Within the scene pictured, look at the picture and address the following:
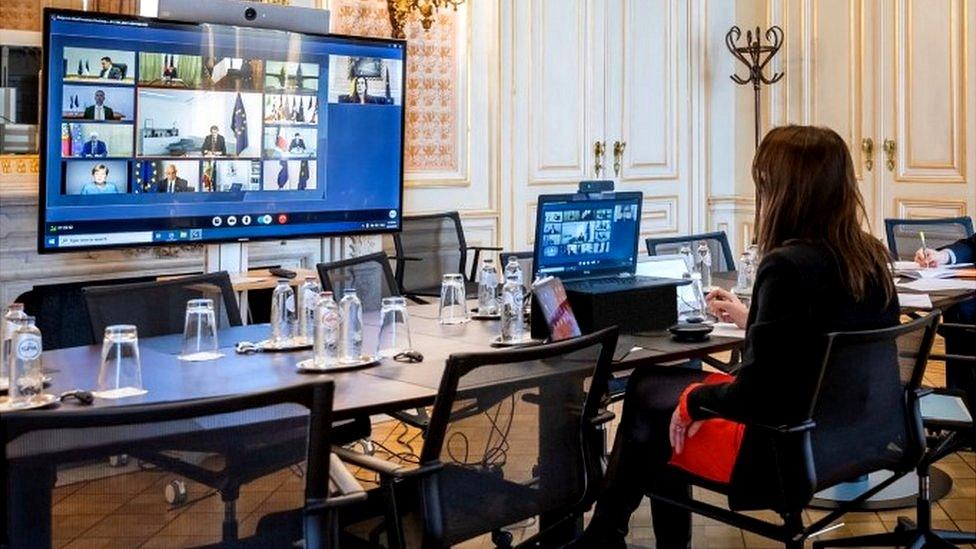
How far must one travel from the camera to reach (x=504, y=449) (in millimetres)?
2391

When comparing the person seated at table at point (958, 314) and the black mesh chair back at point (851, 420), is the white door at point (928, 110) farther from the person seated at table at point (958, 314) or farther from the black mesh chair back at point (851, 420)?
the black mesh chair back at point (851, 420)

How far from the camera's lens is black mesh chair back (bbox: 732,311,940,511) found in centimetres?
269

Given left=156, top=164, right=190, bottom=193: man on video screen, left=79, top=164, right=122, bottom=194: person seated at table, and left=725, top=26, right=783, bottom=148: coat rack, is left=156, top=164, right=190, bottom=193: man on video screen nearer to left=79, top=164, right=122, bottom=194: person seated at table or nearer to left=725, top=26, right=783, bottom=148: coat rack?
left=79, top=164, right=122, bottom=194: person seated at table

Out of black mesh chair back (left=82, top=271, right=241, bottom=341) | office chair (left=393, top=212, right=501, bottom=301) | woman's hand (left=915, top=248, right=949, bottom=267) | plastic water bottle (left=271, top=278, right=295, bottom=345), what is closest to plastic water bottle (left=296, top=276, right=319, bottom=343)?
plastic water bottle (left=271, top=278, right=295, bottom=345)

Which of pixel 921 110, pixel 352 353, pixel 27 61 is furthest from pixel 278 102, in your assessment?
pixel 921 110

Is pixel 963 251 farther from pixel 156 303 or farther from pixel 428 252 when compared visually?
pixel 156 303

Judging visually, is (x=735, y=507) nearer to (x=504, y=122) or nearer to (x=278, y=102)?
(x=278, y=102)

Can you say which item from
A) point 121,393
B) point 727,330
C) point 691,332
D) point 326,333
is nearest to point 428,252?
point 727,330

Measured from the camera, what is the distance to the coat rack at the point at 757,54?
26.7ft

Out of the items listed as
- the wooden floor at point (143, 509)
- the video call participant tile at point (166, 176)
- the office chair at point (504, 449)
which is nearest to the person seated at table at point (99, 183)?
the video call participant tile at point (166, 176)

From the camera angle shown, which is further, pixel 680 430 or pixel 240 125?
pixel 240 125

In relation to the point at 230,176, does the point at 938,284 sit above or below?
below

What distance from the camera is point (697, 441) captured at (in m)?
2.88

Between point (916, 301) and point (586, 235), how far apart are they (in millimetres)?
1172
